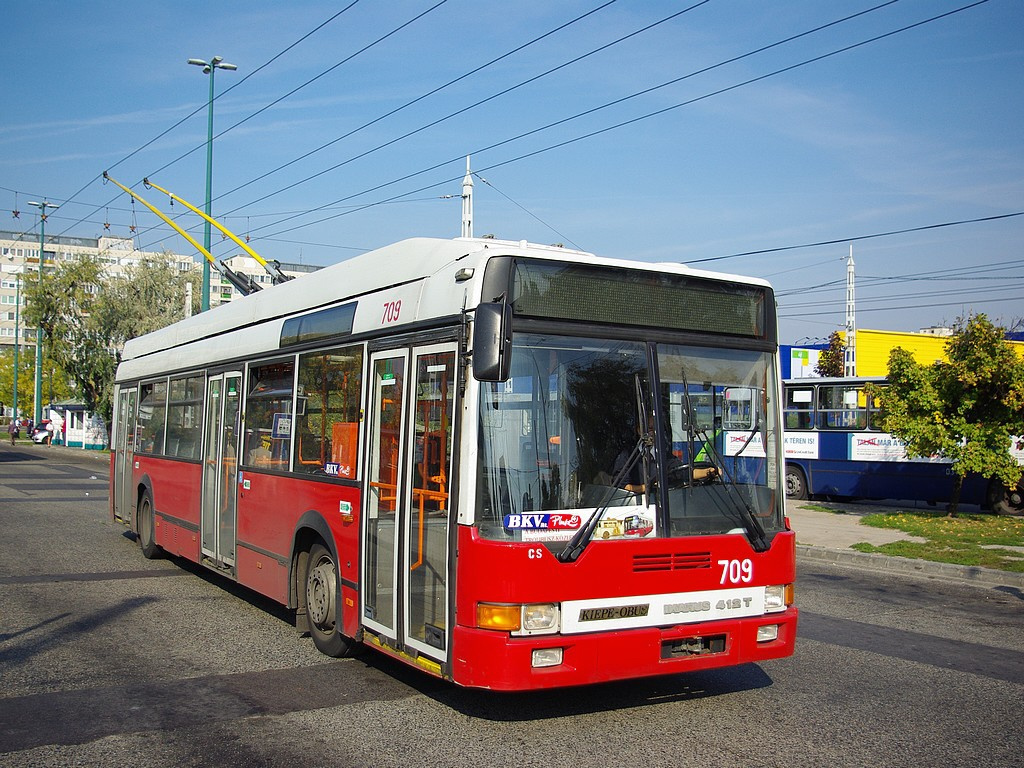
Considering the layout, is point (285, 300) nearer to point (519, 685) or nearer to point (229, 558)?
point (229, 558)

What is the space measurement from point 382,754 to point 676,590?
1.92 meters

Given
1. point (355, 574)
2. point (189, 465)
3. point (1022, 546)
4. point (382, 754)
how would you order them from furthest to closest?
point (1022, 546), point (189, 465), point (355, 574), point (382, 754)

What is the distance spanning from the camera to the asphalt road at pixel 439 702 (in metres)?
5.47

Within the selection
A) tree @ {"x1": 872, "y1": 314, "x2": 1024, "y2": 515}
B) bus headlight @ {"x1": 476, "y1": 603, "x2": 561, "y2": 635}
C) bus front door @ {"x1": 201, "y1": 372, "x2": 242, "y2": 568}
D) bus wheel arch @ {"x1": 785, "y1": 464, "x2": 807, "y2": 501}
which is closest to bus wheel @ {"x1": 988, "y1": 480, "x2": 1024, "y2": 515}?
tree @ {"x1": 872, "y1": 314, "x2": 1024, "y2": 515}

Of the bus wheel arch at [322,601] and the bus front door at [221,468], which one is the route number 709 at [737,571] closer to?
the bus wheel arch at [322,601]

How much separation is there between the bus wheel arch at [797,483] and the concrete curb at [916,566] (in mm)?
9374

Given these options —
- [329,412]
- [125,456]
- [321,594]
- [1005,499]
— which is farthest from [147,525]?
[1005,499]

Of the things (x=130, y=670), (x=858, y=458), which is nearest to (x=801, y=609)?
(x=130, y=670)

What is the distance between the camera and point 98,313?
50.5m

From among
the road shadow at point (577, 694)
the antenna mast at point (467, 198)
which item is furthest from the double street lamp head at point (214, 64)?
the road shadow at point (577, 694)

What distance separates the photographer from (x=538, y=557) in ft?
18.1

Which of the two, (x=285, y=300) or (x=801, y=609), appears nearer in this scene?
(x=285, y=300)

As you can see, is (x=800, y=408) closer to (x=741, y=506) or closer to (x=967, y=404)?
(x=967, y=404)

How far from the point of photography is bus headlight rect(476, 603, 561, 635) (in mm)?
5484
